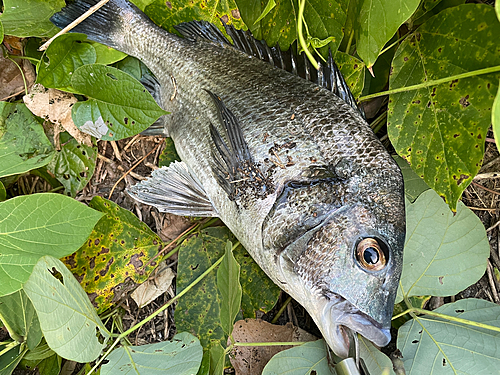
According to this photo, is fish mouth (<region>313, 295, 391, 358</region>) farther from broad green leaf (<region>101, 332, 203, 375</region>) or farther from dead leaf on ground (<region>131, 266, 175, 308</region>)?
dead leaf on ground (<region>131, 266, 175, 308</region>)

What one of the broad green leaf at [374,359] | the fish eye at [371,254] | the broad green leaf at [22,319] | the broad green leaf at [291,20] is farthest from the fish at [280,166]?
the broad green leaf at [22,319]

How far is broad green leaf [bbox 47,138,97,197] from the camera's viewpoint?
169cm

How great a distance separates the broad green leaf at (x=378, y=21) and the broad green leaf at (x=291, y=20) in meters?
0.22

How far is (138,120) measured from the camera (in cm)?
144

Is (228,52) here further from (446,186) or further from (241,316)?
(241,316)

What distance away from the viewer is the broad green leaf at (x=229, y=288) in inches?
48.7

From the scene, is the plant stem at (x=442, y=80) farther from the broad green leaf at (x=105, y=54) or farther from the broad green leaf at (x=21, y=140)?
the broad green leaf at (x=21, y=140)

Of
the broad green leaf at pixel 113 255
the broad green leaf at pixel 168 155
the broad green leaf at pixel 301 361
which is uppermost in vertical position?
the broad green leaf at pixel 168 155

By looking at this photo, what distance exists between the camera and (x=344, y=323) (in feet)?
3.48

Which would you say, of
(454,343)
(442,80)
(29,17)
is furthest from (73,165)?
(454,343)

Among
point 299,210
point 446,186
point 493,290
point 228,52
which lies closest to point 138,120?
point 228,52

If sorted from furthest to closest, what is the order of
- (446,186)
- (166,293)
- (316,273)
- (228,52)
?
(166,293), (228,52), (446,186), (316,273)

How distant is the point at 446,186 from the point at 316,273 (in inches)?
22.1

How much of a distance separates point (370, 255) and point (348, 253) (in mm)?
62
